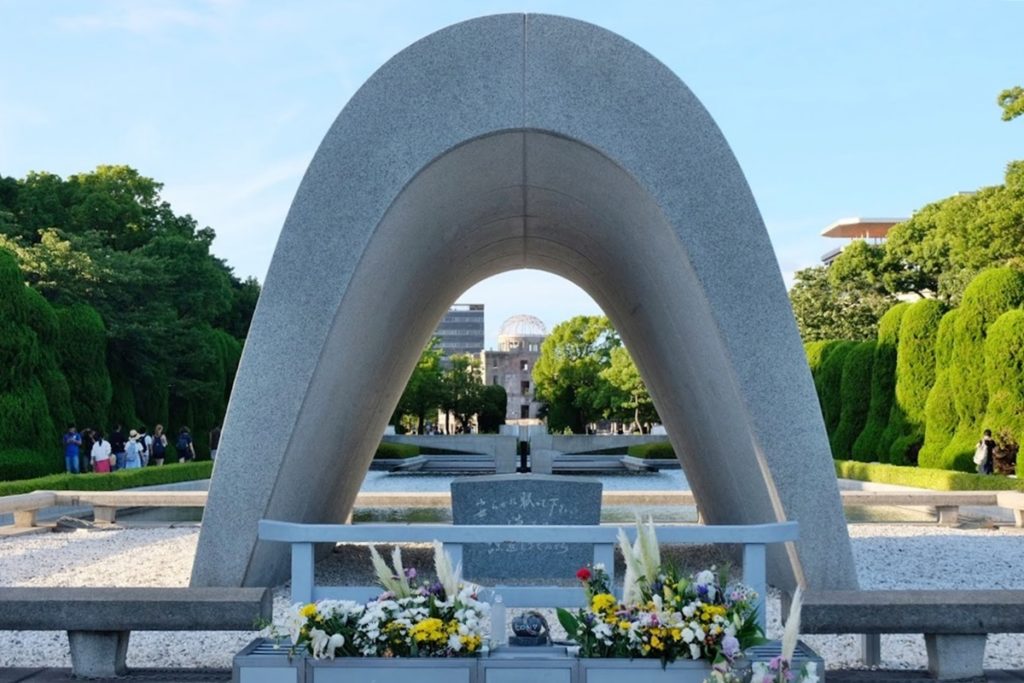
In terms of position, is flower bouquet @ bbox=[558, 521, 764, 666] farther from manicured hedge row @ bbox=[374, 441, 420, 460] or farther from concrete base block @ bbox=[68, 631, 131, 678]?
manicured hedge row @ bbox=[374, 441, 420, 460]

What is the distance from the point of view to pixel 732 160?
7.28 meters

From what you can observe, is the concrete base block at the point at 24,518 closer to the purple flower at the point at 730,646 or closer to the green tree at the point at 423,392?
the purple flower at the point at 730,646

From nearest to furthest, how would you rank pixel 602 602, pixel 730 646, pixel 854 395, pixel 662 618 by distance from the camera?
pixel 730 646
pixel 662 618
pixel 602 602
pixel 854 395

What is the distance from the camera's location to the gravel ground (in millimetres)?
6727

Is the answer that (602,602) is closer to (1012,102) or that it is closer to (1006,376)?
(1006,376)

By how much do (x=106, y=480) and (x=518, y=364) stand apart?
85662 millimetres

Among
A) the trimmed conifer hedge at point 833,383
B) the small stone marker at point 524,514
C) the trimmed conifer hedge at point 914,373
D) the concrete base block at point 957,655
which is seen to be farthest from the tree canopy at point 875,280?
the concrete base block at point 957,655

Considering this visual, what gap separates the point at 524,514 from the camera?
30.1 feet

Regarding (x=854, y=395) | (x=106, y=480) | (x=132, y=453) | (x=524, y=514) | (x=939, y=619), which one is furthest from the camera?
(x=854, y=395)

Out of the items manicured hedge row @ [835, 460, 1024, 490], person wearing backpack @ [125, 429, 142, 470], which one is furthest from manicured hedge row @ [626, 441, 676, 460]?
person wearing backpack @ [125, 429, 142, 470]

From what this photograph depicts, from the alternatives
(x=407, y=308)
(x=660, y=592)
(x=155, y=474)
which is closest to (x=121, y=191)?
(x=155, y=474)

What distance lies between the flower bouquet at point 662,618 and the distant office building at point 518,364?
97.5m

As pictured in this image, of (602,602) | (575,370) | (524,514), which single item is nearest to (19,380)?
(524,514)

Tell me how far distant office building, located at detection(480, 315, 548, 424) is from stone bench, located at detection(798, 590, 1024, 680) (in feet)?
315
